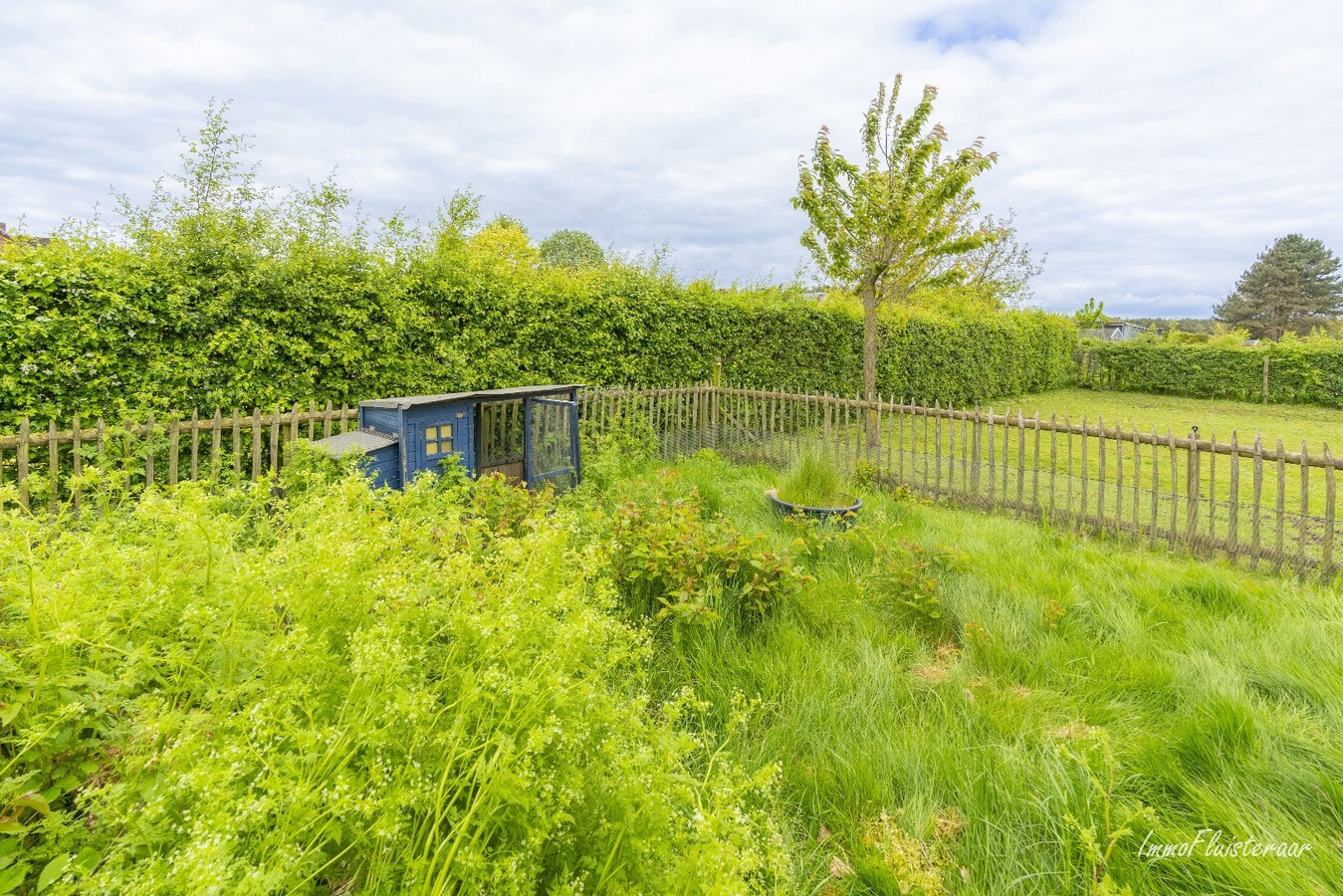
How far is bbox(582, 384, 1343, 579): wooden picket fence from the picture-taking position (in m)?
5.38

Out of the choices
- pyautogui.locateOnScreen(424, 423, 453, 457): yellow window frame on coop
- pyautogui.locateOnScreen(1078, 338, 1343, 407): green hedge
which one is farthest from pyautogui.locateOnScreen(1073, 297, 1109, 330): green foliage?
pyautogui.locateOnScreen(424, 423, 453, 457): yellow window frame on coop

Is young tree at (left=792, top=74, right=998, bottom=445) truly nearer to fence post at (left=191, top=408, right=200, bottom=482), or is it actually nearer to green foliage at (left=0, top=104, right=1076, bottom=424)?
green foliage at (left=0, top=104, right=1076, bottom=424)

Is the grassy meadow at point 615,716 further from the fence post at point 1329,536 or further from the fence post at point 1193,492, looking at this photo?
the fence post at point 1193,492

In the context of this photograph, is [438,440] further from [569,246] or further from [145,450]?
[569,246]

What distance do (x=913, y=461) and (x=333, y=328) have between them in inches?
268

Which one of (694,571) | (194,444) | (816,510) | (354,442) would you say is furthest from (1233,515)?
(194,444)

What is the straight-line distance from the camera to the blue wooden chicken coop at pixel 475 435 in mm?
5227

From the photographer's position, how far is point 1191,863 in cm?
194

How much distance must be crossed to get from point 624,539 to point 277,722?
281cm

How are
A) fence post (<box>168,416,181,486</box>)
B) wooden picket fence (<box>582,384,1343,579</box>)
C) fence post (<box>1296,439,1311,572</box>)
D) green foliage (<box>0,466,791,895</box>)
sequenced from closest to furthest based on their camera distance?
1. green foliage (<box>0,466,791,895</box>)
2. fence post (<box>168,416,181,486</box>)
3. fence post (<box>1296,439,1311,572</box>)
4. wooden picket fence (<box>582,384,1343,579</box>)

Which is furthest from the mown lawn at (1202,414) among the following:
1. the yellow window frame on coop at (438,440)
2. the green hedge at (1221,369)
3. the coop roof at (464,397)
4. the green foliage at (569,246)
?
the green foliage at (569,246)

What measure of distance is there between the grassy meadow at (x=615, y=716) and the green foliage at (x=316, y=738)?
0.03ft

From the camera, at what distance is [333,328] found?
6.21m

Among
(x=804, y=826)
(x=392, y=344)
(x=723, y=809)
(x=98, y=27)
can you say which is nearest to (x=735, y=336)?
(x=392, y=344)
